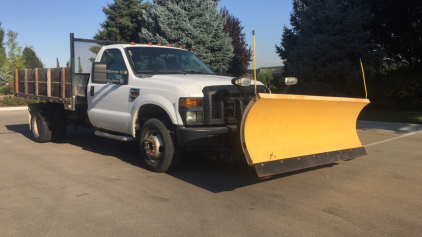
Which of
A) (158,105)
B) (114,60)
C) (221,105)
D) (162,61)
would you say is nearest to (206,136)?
(221,105)

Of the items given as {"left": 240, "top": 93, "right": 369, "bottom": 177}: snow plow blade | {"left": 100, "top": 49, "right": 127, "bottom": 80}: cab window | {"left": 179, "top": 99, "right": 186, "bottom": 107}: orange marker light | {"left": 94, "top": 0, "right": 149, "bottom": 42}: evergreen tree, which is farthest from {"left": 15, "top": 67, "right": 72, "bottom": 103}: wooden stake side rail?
{"left": 94, "top": 0, "right": 149, "bottom": 42}: evergreen tree

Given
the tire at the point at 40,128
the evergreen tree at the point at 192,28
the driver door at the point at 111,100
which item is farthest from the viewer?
the evergreen tree at the point at 192,28

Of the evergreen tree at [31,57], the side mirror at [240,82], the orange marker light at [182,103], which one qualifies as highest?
the evergreen tree at [31,57]

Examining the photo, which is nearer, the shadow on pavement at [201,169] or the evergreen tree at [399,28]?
the shadow on pavement at [201,169]

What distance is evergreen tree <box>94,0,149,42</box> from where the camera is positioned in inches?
1300

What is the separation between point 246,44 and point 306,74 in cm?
1658

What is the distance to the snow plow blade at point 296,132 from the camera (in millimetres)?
5289

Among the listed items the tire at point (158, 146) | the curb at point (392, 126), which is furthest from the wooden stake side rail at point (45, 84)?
the curb at point (392, 126)

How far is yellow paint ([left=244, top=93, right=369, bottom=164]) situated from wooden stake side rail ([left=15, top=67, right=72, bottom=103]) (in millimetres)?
4964

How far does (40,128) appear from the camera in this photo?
9938mm

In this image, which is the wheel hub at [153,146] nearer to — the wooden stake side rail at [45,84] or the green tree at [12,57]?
the wooden stake side rail at [45,84]

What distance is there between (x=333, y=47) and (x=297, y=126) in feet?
45.7

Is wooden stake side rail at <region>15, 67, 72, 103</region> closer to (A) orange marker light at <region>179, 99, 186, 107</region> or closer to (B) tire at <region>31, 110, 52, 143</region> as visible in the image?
(B) tire at <region>31, 110, 52, 143</region>

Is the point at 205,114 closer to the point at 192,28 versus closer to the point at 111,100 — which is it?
the point at 111,100
